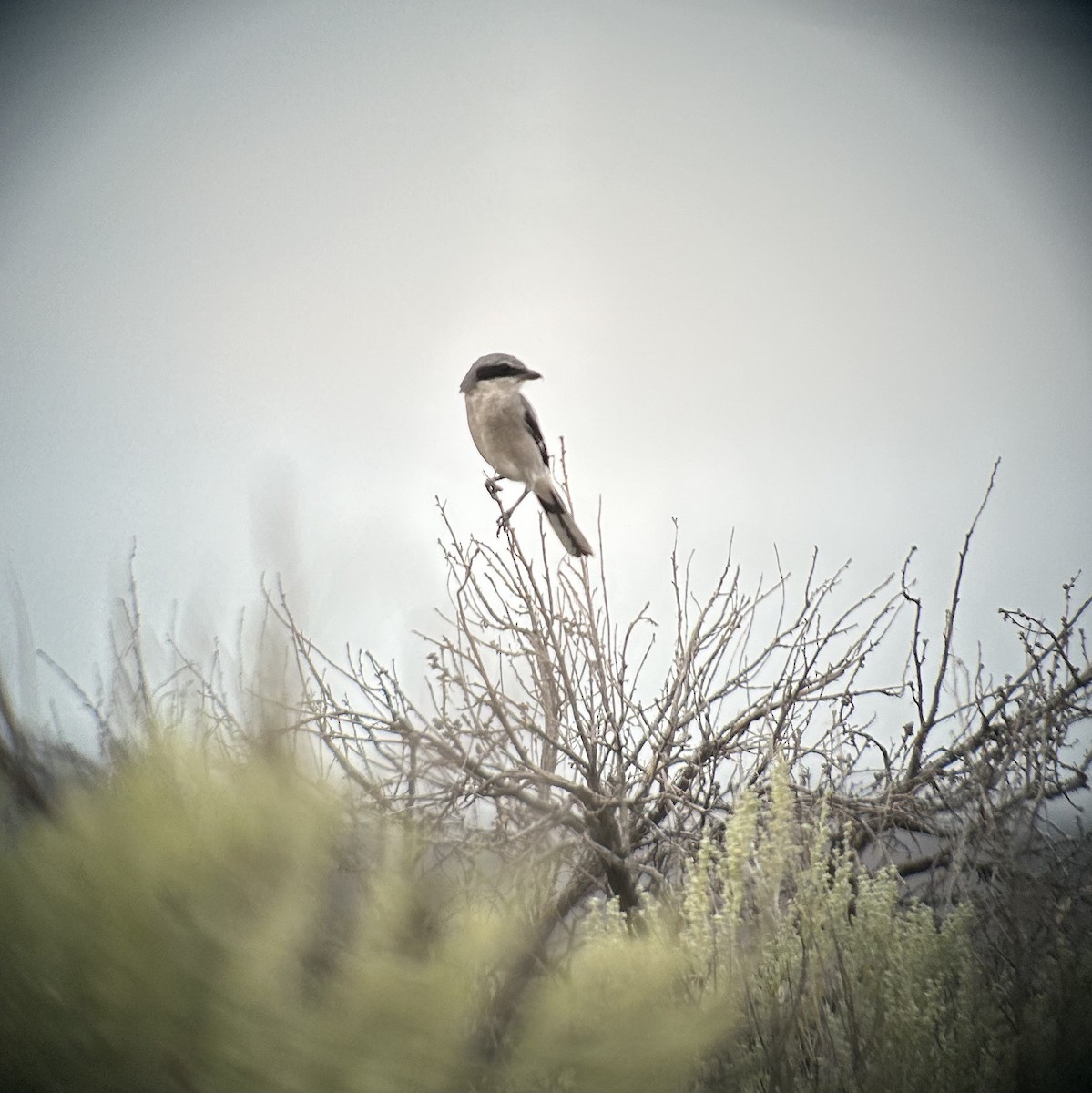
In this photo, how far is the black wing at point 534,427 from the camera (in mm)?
4332

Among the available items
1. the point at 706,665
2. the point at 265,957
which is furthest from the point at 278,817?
the point at 706,665

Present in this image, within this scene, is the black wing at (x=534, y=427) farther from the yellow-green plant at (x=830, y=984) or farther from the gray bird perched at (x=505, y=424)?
the yellow-green plant at (x=830, y=984)

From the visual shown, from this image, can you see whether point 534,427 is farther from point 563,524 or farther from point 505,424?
point 563,524

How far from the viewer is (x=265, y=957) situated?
0.92 metres

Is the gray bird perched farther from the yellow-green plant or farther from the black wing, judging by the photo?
the yellow-green plant

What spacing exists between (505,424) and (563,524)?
83 centimetres

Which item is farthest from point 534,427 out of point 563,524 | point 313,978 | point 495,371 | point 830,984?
point 313,978

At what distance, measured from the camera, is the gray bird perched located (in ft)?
13.7

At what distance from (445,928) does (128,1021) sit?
0.51 meters

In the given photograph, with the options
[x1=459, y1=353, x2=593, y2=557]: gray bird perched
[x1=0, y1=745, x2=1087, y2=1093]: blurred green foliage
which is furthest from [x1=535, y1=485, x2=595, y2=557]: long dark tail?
[x1=0, y1=745, x2=1087, y2=1093]: blurred green foliage

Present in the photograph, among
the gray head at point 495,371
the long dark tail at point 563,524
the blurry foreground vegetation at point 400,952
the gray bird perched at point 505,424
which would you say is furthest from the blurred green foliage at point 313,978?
the gray head at point 495,371

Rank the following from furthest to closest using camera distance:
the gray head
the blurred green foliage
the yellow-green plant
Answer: the gray head
the yellow-green plant
the blurred green foliage

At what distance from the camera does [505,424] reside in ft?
13.9

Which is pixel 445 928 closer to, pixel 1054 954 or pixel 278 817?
pixel 278 817
